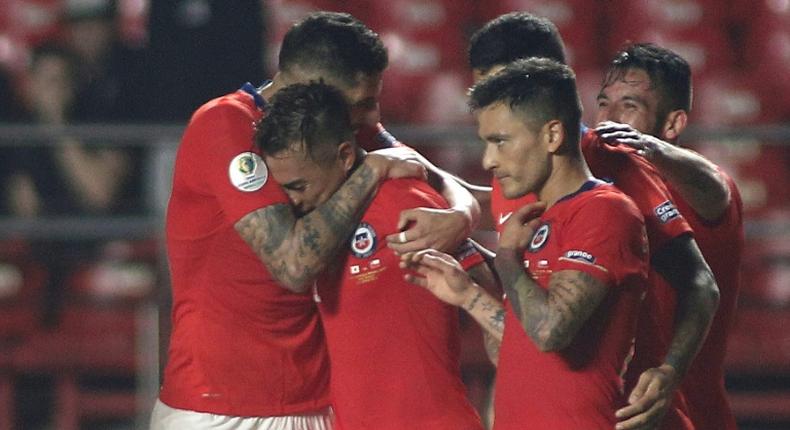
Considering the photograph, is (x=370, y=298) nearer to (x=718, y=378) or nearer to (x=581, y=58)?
(x=718, y=378)

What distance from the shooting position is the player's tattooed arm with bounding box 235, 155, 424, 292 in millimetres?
3516

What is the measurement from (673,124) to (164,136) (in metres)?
2.44

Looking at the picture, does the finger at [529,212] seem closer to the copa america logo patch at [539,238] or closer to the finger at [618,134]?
the copa america logo patch at [539,238]

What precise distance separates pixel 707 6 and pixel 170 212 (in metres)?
5.47

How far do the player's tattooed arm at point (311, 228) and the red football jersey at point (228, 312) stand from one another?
4.8 inches

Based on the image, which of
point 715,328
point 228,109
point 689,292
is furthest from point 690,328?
point 228,109

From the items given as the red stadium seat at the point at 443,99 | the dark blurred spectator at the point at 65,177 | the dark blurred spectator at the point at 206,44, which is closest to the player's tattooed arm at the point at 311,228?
the dark blurred spectator at the point at 206,44

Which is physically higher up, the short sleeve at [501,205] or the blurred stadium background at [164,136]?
the short sleeve at [501,205]

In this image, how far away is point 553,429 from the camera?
3.21 meters

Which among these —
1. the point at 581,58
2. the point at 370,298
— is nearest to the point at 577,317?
the point at 370,298

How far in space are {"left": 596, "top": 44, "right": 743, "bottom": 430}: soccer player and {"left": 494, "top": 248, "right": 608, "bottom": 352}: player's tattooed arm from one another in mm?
758

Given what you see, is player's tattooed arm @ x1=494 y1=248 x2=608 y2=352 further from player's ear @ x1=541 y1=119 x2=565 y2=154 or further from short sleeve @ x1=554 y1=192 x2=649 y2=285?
player's ear @ x1=541 y1=119 x2=565 y2=154

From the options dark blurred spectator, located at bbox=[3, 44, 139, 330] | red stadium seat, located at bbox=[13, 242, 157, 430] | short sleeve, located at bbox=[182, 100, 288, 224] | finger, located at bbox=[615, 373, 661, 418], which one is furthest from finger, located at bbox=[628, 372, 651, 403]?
dark blurred spectator, located at bbox=[3, 44, 139, 330]

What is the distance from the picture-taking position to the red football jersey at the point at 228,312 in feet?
12.3
